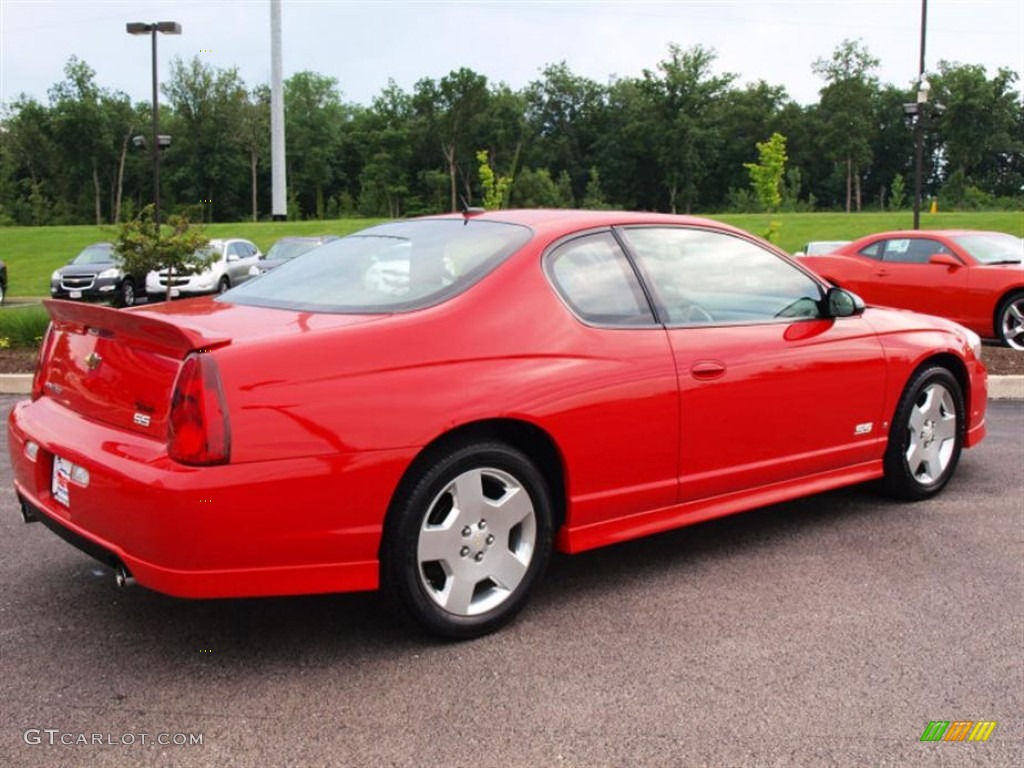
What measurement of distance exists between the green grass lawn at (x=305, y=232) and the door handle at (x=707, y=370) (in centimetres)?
2909

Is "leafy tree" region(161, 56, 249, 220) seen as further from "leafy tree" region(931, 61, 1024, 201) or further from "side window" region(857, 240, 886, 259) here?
"side window" region(857, 240, 886, 259)

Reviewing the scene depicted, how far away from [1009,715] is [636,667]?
1105mm

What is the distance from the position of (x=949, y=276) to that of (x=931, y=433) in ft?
23.6

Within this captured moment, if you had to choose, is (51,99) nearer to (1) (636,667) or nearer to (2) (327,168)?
(2) (327,168)

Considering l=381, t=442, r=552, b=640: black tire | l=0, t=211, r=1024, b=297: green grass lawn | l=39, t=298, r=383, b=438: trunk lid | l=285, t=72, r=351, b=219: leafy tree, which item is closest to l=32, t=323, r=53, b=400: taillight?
l=39, t=298, r=383, b=438: trunk lid

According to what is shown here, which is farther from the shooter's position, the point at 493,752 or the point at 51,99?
Answer: the point at 51,99

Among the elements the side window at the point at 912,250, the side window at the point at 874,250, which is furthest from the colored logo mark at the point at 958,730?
the side window at the point at 874,250

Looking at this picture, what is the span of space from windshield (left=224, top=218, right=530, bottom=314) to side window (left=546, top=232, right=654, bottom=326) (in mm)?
197

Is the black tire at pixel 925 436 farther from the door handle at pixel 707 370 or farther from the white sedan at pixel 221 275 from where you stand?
the white sedan at pixel 221 275

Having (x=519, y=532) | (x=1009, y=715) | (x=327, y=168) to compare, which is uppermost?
(x=327, y=168)

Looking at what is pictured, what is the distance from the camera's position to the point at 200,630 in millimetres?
3568

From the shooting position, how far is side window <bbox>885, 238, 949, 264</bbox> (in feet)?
39.5

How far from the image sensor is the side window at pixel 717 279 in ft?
13.8

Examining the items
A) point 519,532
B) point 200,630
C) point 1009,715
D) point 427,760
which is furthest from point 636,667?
point 200,630
